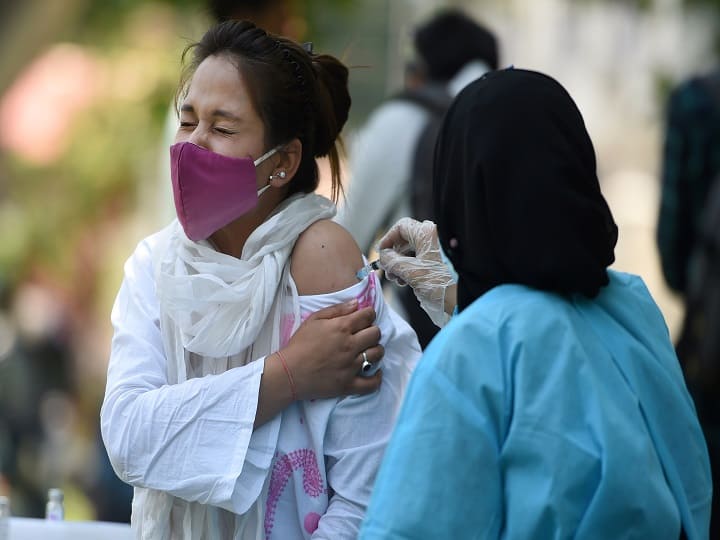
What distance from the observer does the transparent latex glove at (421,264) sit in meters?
2.62

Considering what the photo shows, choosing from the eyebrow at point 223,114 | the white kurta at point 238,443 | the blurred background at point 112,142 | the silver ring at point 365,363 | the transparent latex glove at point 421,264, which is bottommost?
the blurred background at point 112,142

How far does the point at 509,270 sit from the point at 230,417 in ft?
1.99

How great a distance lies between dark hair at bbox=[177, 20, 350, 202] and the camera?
2.48m

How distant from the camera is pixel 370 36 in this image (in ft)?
35.7

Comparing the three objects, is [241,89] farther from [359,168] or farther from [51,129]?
[51,129]

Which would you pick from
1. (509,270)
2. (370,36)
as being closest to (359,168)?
(509,270)

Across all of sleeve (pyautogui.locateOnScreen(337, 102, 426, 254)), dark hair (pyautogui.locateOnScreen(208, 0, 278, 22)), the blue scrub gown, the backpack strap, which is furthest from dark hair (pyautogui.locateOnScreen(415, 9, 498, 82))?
the blue scrub gown

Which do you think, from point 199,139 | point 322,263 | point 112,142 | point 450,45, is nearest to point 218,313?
point 322,263

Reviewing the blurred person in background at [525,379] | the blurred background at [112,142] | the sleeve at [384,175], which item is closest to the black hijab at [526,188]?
the blurred person in background at [525,379]

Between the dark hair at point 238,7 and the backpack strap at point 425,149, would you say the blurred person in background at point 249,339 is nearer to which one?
the backpack strap at point 425,149

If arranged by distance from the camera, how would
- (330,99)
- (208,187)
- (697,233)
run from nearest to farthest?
(208,187)
(330,99)
(697,233)

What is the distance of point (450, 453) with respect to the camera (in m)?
1.96

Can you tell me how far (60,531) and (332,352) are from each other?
3.13ft

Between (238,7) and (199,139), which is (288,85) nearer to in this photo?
(199,139)
